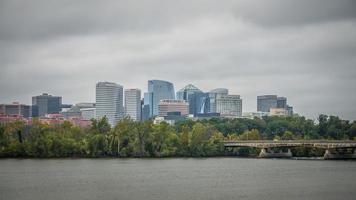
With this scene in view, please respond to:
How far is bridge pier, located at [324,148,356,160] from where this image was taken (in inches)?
5551

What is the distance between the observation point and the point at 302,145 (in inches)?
5566

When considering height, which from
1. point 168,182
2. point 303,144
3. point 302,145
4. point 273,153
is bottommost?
point 168,182

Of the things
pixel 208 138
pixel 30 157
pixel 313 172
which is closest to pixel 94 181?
pixel 313 172

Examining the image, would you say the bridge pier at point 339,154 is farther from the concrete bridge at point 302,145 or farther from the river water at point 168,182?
the river water at point 168,182

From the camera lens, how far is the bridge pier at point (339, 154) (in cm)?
14100

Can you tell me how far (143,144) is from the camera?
14288cm

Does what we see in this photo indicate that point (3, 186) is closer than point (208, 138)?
Yes

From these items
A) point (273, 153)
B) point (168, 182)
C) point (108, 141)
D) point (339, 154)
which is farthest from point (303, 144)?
point (168, 182)

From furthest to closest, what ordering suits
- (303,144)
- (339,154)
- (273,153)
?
(273,153), (339,154), (303,144)

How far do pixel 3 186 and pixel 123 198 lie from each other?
59.2ft

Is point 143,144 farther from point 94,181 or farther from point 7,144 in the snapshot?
point 94,181

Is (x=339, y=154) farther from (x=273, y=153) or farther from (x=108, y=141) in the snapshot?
(x=108, y=141)

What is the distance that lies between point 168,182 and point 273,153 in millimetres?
79964

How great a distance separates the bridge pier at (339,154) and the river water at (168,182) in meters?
35.3
